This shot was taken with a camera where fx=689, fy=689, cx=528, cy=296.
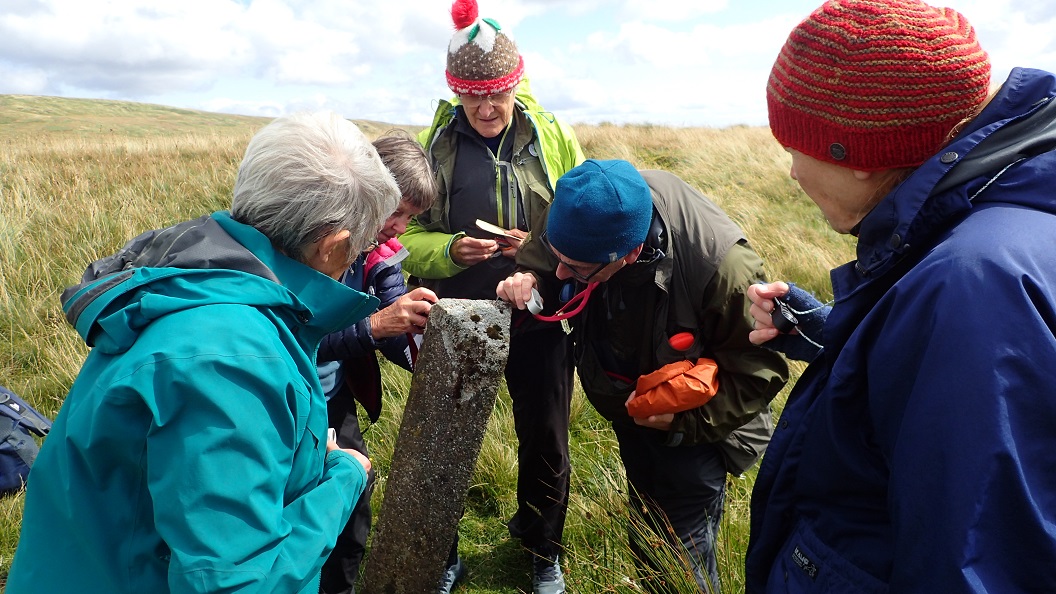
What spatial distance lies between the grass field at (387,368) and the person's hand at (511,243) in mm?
1170

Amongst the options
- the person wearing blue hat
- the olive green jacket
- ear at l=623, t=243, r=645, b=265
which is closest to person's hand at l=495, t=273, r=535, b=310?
the person wearing blue hat

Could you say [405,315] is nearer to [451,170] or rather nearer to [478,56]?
[451,170]

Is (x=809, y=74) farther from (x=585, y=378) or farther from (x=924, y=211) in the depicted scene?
(x=585, y=378)

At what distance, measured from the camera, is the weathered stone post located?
2.57 metres

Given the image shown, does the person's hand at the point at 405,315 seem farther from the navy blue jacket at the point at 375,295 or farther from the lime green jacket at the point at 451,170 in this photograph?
the lime green jacket at the point at 451,170

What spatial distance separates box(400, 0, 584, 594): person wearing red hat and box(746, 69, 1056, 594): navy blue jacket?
1.94m

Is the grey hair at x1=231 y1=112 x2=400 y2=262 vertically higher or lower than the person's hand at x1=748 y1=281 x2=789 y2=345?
higher

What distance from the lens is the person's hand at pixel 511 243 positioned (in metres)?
3.28

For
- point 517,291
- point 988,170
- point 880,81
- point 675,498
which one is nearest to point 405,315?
point 517,291

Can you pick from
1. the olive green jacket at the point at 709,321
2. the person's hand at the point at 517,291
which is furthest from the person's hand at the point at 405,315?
the olive green jacket at the point at 709,321

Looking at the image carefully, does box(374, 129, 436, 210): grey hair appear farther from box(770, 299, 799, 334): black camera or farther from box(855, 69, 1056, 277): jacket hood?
box(855, 69, 1056, 277): jacket hood

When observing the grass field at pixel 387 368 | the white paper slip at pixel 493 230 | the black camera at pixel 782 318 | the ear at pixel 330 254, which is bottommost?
the grass field at pixel 387 368

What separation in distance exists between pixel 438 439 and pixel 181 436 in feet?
4.33

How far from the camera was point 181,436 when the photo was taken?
1.39 metres
